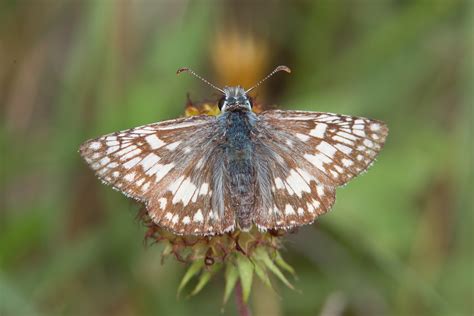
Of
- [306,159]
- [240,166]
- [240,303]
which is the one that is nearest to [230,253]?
[240,303]

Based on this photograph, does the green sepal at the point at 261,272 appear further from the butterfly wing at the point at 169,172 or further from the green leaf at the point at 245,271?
the butterfly wing at the point at 169,172

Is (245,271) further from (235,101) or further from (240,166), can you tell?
(235,101)

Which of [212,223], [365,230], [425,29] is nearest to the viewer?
[212,223]

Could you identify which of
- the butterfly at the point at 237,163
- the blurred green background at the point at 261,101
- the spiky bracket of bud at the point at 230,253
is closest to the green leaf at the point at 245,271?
the spiky bracket of bud at the point at 230,253

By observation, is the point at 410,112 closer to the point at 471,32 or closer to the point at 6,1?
the point at 471,32

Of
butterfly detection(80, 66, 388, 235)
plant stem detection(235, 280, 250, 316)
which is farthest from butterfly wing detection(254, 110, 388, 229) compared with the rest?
plant stem detection(235, 280, 250, 316)

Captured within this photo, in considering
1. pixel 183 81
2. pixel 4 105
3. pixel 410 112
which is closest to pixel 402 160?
pixel 410 112
